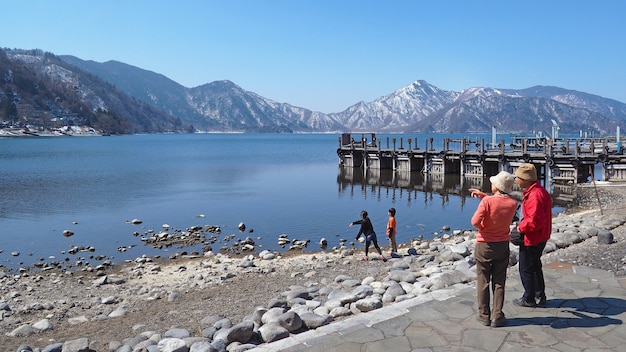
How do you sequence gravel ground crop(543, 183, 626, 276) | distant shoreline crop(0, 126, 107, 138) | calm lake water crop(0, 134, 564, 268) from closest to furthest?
gravel ground crop(543, 183, 626, 276) → calm lake water crop(0, 134, 564, 268) → distant shoreline crop(0, 126, 107, 138)

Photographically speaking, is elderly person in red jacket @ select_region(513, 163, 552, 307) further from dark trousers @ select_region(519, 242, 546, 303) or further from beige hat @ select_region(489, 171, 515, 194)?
beige hat @ select_region(489, 171, 515, 194)

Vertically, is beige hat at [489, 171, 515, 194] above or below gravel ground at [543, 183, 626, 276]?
above

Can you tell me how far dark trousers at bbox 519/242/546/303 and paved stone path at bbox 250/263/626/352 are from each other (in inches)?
8.5

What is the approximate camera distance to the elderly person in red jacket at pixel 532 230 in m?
6.38

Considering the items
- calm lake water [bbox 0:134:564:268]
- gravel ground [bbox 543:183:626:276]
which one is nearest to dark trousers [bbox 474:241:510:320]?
gravel ground [bbox 543:183:626:276]

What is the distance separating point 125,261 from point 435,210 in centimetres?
1883

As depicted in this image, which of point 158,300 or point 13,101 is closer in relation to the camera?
point 158,300

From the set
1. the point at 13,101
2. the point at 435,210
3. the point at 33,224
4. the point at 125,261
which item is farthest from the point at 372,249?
the point at 13,101

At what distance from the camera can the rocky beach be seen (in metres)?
7.71

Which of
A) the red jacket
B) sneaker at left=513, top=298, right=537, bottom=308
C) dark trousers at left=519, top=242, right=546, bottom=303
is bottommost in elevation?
sneaker at left=513, top=298, right=537, bottom=308

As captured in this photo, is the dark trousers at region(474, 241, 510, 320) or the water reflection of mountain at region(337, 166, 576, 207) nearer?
the dark trousers at region(474, 241, 510, 320)

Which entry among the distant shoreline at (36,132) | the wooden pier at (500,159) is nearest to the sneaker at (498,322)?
the wooden pier at (500,159)

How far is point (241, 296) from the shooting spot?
1160cm

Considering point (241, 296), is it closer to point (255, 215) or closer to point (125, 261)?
point (125, 261)
